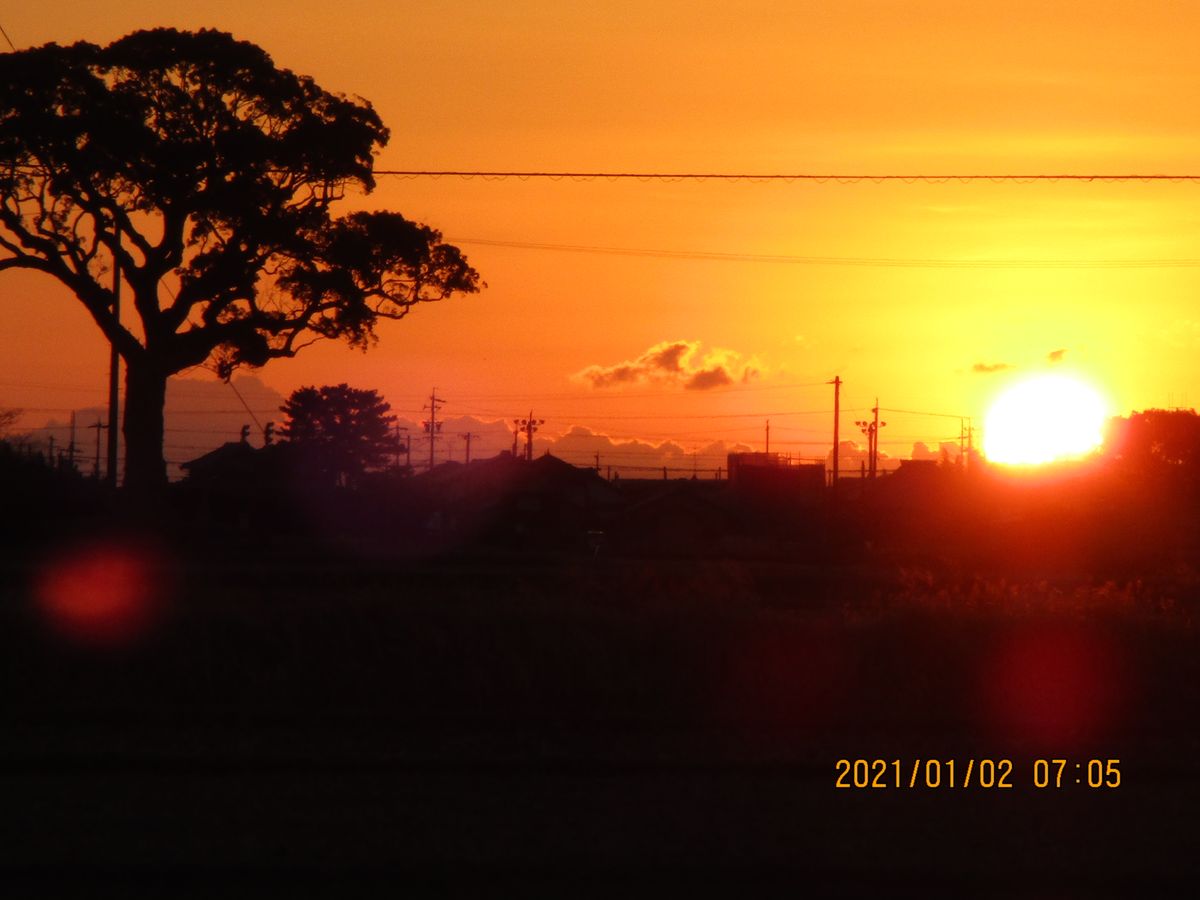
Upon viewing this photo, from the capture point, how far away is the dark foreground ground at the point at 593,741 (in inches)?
323

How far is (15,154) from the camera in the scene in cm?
2642

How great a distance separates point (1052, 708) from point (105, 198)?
853 inches

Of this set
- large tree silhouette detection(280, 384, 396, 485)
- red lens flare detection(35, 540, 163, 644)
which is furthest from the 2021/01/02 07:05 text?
large tree silhouette detection(280, 384, 396, 485)

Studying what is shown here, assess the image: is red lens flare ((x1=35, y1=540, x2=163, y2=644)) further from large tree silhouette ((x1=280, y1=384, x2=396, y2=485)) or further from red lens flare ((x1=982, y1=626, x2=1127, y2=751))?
large tree silhouette ((x1=280, y1=384, x2=396, y2=485))

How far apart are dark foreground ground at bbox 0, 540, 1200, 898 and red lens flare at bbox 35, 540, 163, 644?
71 mm

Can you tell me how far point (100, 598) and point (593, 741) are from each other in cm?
807

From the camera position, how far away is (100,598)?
1717 cm

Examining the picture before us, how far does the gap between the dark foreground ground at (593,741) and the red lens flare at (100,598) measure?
0.07m

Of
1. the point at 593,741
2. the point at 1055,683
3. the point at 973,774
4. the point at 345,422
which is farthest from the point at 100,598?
the point at 345,422

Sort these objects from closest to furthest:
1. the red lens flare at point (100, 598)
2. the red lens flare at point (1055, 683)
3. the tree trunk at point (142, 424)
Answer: the red lens flare at point (1055, 683), the red lens flare at point (100, 598), the tree trunk at point (142, 424)

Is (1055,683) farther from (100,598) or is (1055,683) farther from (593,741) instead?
(100,598)

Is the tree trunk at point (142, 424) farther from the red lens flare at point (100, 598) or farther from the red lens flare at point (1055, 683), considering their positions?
the red lens flare at point (1055, 683)

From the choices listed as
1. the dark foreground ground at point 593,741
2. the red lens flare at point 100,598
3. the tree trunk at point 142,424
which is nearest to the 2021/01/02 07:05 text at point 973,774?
the dark foreground ground at point 593,741

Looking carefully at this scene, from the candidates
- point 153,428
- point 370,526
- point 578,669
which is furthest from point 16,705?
point 370,526
